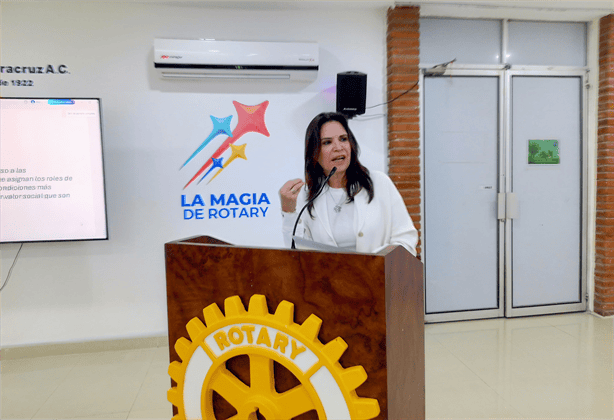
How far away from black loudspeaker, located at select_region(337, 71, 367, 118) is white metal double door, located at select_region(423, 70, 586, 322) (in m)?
0.73

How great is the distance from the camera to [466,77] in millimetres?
3842

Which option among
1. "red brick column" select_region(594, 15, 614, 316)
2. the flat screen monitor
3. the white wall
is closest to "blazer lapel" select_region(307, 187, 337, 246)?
the white wall

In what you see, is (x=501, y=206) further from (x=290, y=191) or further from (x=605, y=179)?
(x=290, y=191)

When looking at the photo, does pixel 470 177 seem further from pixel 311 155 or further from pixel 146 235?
pixel 146 235

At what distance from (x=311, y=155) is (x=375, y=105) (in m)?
1.91

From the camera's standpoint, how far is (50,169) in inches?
122

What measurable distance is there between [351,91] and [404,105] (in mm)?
520

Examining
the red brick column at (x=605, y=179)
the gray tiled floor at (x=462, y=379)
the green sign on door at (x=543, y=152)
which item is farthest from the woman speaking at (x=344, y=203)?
the red brick column at (x=605, y=179)

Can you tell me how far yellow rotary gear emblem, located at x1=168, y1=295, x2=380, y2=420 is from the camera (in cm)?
103

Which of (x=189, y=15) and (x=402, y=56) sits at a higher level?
(x=189, y=15)

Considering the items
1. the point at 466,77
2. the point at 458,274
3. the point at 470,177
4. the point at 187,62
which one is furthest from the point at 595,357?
the point at 187,62

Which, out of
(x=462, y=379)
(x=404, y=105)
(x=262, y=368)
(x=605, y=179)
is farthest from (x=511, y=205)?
(x=262, y=368)

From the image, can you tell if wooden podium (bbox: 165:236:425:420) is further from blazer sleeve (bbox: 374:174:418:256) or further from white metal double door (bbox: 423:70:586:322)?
white metal double door (bbox: 423:70:586:322)

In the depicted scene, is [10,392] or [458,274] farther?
[458,274]
